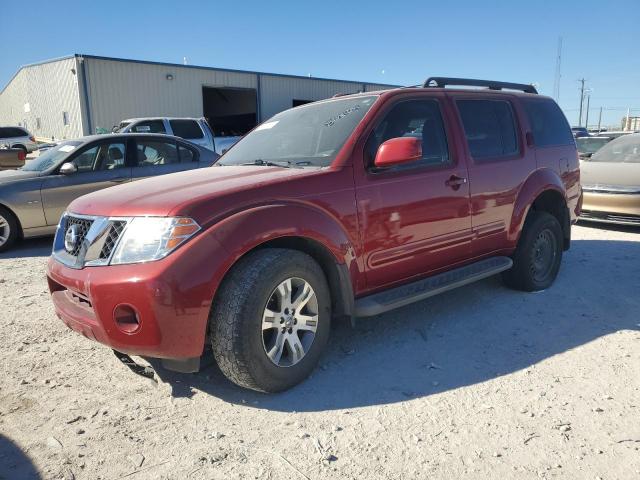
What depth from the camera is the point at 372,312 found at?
10.5ft

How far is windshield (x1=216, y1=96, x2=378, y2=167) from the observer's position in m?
3.50

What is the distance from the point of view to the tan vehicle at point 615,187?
7.50 meters

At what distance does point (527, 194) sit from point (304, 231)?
2.56 m

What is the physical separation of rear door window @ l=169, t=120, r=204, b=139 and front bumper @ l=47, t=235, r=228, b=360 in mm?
11668

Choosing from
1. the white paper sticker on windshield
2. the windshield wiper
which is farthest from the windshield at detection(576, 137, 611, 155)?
the windshield wiper

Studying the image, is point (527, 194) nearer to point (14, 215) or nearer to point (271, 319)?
point (271, 319)

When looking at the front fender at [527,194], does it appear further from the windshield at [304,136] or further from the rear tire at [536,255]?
the windshield at [304,136]

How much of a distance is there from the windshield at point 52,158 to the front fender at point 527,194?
6085 millimetres

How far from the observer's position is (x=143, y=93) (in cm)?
2098

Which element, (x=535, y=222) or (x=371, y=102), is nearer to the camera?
(x=371, y=102)

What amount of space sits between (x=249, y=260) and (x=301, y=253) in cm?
35

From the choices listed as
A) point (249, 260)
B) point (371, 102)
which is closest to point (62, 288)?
point (249, 260)

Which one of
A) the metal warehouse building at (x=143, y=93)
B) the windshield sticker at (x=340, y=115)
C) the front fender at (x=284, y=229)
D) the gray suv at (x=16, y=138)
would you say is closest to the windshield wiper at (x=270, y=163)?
the windshield sticker at (x=340, y=115)

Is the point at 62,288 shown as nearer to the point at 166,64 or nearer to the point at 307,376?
the point at 307,376
